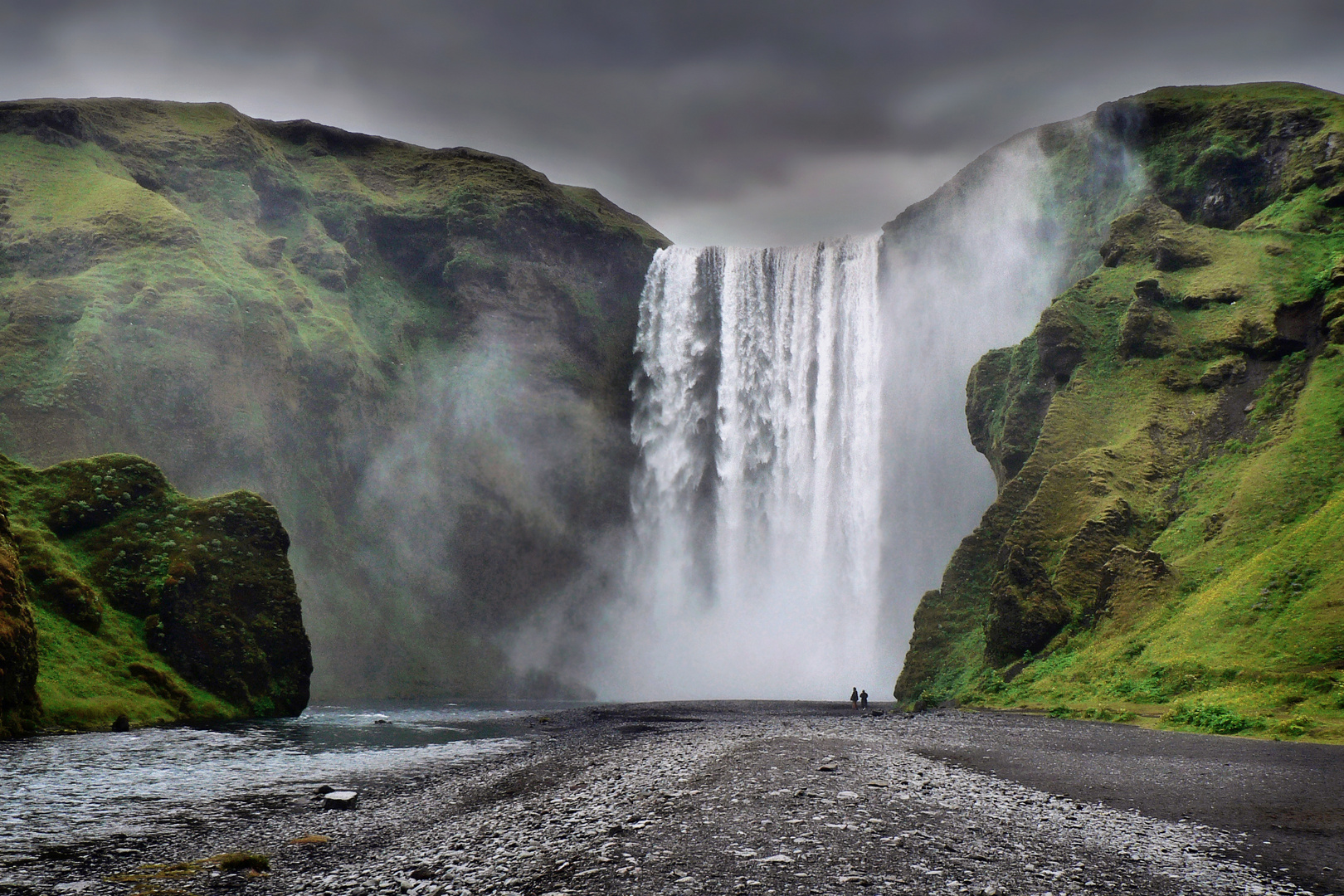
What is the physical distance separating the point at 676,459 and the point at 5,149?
61722mm

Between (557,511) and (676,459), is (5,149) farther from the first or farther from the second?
(676,459)

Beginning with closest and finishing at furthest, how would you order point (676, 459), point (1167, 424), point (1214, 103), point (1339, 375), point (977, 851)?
point (977, 851), point (1339, 375), point (1167, 424), point (1214, 103), point (676, 459)

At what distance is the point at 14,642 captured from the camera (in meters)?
19.8

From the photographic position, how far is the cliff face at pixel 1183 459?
24734mm

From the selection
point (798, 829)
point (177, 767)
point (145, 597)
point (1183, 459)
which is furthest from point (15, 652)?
point (1183, 459)

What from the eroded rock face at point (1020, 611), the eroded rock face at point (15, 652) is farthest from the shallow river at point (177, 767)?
the eroded rock face at point (1020, 611)

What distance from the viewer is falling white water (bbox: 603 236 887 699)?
63.8m

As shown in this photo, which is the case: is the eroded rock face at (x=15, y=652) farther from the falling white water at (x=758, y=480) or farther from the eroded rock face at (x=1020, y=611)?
the falling white water at (x=758, y=480)

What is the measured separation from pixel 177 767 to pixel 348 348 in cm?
5583

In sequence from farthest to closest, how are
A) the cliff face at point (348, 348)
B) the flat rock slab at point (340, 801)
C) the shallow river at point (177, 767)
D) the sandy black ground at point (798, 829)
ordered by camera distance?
1. the cliff face at point (348, 348)
2. the flat rock slab at point (340, 801)
3. the shallow river at point (177, 767)
4. the sandy black ground at point (798, 829)

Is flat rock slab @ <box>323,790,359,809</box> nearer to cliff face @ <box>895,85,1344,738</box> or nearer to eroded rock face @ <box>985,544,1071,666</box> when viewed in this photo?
cliff face @ <box>895,85,1344,738</box>

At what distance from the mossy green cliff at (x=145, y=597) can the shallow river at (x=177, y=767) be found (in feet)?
7.90

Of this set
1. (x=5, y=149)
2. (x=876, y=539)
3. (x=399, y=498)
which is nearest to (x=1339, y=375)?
(x=876, y=539)

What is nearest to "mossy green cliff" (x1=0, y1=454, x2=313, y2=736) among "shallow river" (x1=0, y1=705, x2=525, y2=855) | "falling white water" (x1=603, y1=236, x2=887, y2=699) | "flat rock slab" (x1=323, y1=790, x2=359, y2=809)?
"shallow river" (x1=0, y1=705, x2=525, y2=855)
